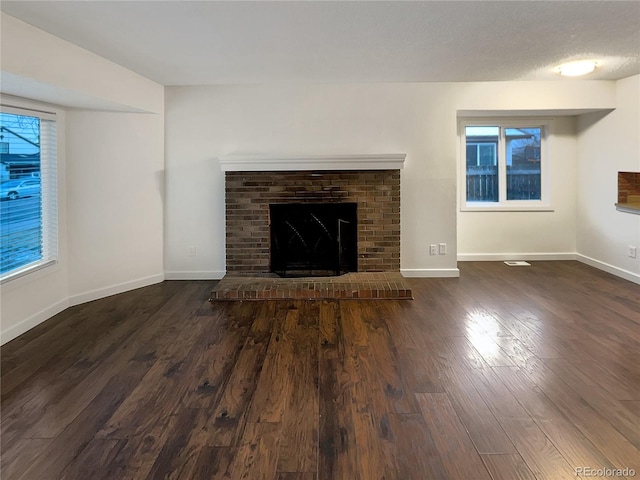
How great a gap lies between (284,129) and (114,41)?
79.6 inches

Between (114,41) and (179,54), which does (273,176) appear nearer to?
(179,54)

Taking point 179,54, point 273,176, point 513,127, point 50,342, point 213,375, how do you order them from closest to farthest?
point 213,375 → point 50,342 → point 179,54 → point 273,176 → point 513,127

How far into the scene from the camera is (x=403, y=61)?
4.03 meters

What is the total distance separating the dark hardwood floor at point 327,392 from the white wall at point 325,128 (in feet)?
4.29

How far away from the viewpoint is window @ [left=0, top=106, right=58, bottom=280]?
3.50 metres

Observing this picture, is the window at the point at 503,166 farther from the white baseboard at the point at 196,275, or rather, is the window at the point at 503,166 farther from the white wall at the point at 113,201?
the white wall at the point at 113,201

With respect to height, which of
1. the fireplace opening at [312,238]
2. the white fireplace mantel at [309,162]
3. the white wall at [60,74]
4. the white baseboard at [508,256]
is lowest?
the white baseboard at [508,256]

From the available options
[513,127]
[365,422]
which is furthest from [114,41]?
[513,127]

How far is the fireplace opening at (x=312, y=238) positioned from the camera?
198 inches

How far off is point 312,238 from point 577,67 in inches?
117

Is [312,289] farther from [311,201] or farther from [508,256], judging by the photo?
[508,256]

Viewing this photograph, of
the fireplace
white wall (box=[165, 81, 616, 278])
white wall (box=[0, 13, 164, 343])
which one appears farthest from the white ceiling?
the fireplace

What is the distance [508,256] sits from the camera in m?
6.14

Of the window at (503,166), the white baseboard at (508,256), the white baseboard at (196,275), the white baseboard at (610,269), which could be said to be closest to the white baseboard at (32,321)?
the white baseboard at (196,275)
